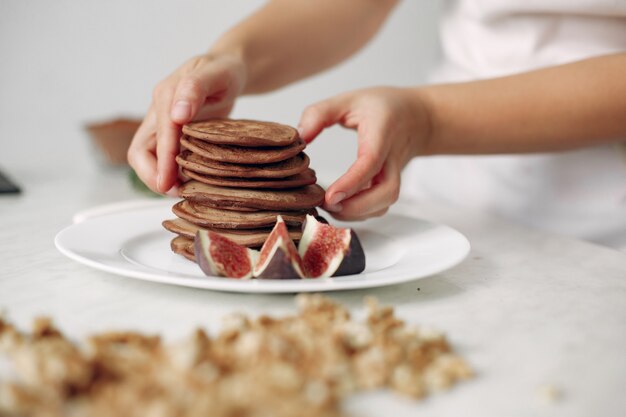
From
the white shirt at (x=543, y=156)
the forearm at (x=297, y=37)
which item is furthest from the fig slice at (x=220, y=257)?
the white shirt at (x=543, y=156)

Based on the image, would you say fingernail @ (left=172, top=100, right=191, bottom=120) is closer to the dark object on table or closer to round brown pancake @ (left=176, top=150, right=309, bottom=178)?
round brown pancake @ (left=176, top=150, right=309, bottom=178)

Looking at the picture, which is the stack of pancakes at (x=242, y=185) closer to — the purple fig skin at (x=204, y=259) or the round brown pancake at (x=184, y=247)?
the round brown pancake at (x=184, y=247)

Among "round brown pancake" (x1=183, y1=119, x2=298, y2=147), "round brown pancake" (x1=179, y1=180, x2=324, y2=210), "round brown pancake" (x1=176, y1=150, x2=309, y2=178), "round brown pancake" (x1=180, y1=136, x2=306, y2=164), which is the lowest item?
"round brown pancake" (x1=179, y1=180, x2=324, y2=210)

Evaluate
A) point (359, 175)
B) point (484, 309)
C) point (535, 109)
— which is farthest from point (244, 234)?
point (535, 109)

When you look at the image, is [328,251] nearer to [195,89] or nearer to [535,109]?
[195,89]

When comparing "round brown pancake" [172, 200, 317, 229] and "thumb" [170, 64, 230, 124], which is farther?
"thumb" [170, 64, 230, 124]

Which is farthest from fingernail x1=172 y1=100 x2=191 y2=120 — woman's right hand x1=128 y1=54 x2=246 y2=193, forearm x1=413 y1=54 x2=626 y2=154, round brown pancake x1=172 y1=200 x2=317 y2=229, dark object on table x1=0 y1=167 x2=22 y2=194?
dark object on table x1=0 y1=167 x2=22 y2=194
